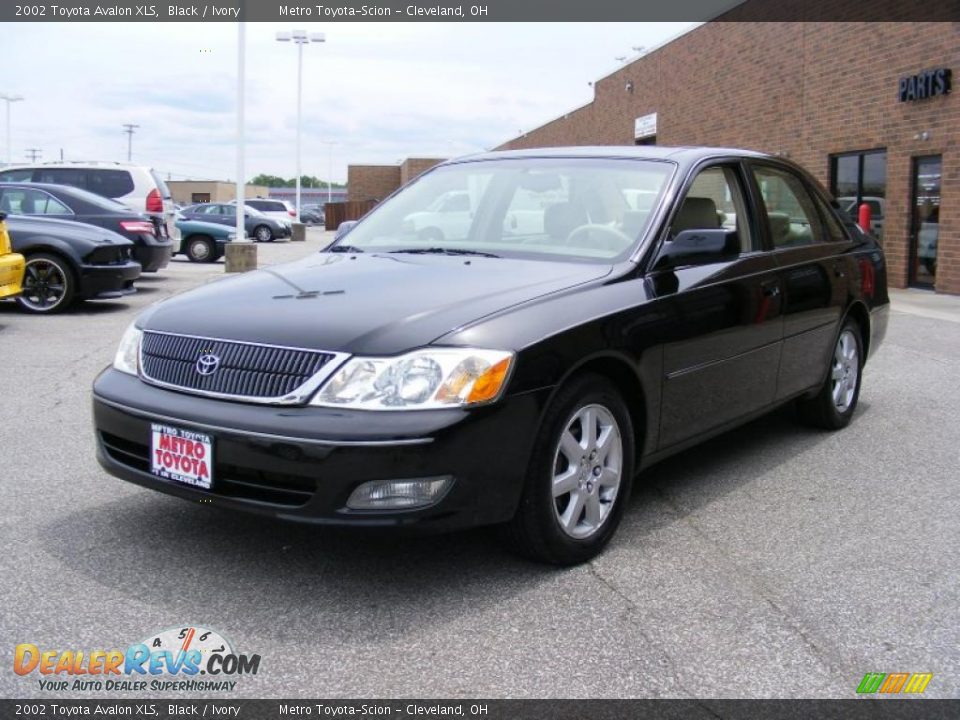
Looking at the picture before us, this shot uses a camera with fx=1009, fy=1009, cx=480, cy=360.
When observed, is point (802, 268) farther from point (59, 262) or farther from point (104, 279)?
point (59, 262)

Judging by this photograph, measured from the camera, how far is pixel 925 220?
16078 millimetres

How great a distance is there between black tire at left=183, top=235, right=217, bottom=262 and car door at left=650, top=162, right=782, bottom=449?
1860 cm

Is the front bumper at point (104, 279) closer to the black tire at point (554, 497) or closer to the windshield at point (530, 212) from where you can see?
the windshield at point (530, 212)

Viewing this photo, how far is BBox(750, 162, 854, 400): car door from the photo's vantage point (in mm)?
5207

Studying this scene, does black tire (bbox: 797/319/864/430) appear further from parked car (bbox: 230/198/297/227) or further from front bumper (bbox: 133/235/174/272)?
parked car (bbox: 230/198/297/227)

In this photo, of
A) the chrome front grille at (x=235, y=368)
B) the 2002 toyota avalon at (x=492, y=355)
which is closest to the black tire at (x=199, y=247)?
the 2002 toyota avalon at (x=492, y=355)

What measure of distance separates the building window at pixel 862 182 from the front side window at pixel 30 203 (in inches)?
479

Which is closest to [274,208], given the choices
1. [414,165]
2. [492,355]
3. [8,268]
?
[414,165]

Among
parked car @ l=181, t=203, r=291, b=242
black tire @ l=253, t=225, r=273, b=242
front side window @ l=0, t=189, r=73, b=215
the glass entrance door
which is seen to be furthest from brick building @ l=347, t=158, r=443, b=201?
front side window @ l=0, t=189, r=73, b=215

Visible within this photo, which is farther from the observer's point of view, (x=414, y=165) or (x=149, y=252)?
(x=414, y=165)

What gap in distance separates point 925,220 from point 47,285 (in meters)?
12.9

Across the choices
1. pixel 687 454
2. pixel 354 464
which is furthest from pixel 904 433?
pixel 354 464

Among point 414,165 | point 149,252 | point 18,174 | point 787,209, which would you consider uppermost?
point 414,165

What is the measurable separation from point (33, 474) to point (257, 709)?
2.65 metres
